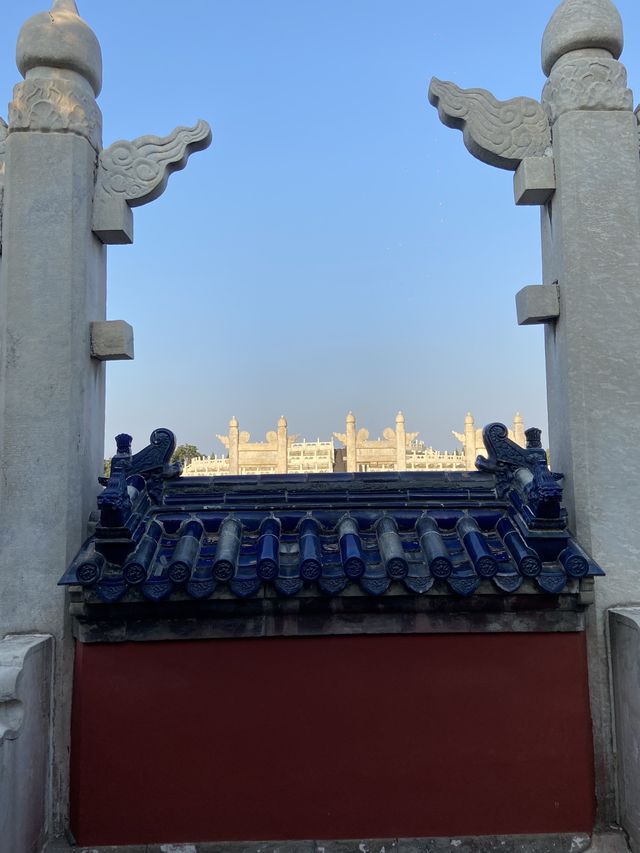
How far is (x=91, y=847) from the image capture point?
3795mm

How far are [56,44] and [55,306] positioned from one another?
1.77m

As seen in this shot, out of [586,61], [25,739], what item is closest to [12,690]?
[25,739]

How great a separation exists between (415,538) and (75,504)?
6.90ft

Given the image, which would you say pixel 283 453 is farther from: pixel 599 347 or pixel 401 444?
pixel 599 347

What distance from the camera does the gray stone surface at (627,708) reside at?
3719mm

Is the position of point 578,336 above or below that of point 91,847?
above

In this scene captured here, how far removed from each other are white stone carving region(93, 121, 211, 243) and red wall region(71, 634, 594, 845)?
277cm

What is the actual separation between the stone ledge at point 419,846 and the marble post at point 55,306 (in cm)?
74

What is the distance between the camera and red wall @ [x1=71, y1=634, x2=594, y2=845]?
3820 mm

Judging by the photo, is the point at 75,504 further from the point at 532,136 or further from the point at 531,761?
the point at 532,136

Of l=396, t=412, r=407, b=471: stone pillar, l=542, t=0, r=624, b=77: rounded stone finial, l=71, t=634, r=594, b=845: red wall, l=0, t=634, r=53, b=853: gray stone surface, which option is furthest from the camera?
l=396, t=412, r=407, b=471: stone pillar

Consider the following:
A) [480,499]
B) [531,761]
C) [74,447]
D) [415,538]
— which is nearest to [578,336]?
[480,499]

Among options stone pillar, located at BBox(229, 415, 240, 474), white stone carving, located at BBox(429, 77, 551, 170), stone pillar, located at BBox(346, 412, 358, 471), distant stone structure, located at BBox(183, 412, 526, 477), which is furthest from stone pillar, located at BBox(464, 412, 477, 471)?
white stone carving, located at BBox(429, 77, 551, 170)

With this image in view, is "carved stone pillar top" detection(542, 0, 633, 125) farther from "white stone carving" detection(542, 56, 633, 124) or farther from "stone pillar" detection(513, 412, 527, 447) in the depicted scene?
"stone pillar" detection(513, 412, 527, 447)
